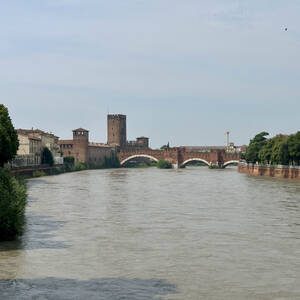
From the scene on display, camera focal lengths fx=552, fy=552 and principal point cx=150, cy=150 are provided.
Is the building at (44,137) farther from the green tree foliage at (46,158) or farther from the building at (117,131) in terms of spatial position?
the building at (117,131)

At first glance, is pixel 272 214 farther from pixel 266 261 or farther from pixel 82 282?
pixel 82 282

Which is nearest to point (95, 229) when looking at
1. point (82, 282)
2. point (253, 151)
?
point (82, 282)

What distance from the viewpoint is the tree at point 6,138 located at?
4412cm

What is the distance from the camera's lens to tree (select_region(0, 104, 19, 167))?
44.1 m

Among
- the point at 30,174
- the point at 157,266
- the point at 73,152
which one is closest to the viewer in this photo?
the point at 157,266

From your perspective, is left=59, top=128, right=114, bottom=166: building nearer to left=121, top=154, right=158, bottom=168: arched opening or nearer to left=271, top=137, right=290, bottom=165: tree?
left=121, top=154, right=158, bottom=168: arched opening

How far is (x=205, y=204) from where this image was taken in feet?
125

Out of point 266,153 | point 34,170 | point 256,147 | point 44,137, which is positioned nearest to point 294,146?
point 266,153

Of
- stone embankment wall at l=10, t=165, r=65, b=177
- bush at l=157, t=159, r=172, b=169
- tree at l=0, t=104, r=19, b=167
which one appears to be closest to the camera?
tree at l=0, t=104, r=19, b=167

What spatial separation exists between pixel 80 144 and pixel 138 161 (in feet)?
114

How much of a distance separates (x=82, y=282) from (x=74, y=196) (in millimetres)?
29286

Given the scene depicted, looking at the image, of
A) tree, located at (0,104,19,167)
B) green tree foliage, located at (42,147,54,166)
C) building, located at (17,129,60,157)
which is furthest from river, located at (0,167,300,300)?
building, located at (17,129,60,157)

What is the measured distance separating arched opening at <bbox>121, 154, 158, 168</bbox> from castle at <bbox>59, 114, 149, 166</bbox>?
4.63 meters

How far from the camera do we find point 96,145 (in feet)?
472
